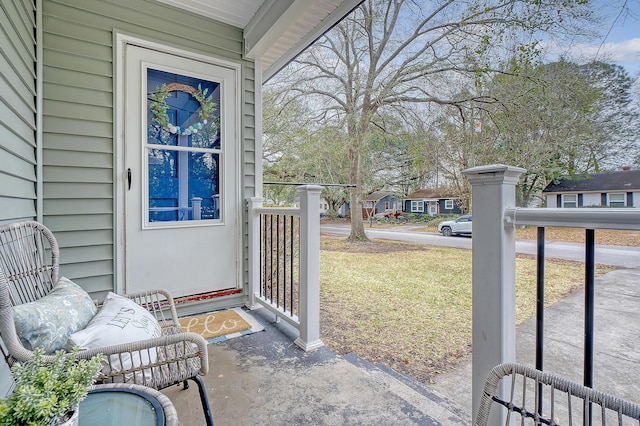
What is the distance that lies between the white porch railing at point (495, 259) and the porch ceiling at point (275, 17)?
1.87 meters

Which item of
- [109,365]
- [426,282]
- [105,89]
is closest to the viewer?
[109,365]

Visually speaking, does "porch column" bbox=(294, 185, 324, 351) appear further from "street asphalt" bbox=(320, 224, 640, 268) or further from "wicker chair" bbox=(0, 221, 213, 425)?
"street asphalt" bbox=(320, 224, 640, 268)

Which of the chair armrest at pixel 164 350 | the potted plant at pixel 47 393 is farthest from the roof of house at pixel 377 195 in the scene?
the potted plant at pixel 47 393

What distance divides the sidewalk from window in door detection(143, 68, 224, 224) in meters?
2.43

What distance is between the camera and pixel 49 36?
83.6 inches

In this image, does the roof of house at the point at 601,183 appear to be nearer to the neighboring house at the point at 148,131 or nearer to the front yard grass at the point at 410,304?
the front yard grass at the point at 410,304

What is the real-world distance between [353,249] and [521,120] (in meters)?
5.22

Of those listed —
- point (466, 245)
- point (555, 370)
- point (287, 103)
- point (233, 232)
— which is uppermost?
point (287, 103)

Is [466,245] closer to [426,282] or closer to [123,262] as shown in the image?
[426,282]

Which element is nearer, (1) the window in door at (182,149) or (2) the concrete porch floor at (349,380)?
(2) the concrete porch floor at (349,380)

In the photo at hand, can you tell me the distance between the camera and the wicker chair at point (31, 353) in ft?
3.15

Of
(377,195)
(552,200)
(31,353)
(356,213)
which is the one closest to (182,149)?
(31,353)

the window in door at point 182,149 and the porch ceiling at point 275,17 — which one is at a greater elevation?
the porch ceiling at point 275,17

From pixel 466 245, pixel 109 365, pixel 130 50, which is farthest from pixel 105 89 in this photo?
pixel 466 245
